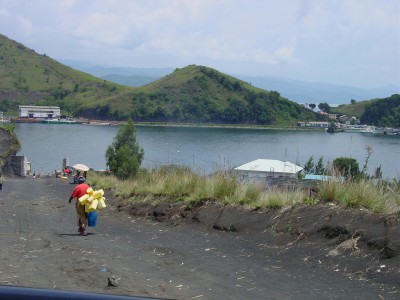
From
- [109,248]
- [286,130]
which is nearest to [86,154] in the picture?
[286,130]

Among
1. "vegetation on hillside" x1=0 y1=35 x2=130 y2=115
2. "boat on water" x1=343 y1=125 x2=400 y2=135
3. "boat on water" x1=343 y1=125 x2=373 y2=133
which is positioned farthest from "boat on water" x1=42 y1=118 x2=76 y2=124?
"boat on water" x1=343 y1=125 x2=400 y2=135

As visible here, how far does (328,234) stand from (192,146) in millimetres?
76514

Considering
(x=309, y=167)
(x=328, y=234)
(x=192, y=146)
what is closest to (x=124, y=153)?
(x=309, y=167)

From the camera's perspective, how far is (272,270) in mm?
7875

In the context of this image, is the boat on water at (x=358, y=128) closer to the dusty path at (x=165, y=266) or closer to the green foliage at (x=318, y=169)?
the green foliage at (x=318, y=169)

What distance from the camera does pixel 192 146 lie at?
280 feet

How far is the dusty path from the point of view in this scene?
6.81 m

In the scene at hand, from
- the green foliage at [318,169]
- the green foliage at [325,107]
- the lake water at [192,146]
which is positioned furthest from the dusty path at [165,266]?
the green foliage at [325,107]

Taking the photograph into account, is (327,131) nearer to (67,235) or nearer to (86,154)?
(86,154)

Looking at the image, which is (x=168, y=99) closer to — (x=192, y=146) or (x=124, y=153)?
(x=192, y=146)

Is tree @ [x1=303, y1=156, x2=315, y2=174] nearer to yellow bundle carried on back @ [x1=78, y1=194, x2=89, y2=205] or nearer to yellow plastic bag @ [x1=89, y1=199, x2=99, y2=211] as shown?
yellow plastic bag @ [x1=89, y1=199, x2=99, y2=211]

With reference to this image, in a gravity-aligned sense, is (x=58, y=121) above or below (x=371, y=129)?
below

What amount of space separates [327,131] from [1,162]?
3868 inches

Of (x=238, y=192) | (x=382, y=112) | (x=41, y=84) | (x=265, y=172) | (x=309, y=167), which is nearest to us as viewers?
(x=238, y=192)
